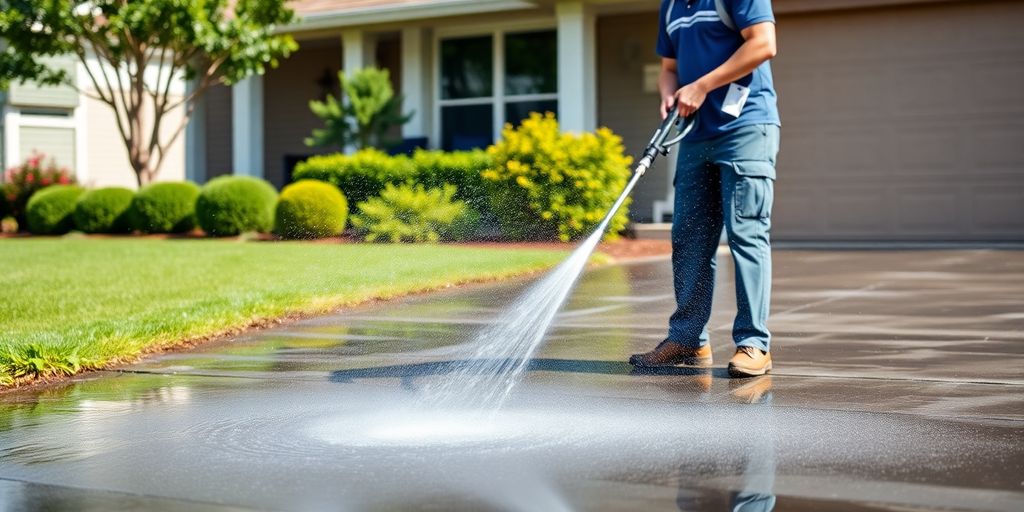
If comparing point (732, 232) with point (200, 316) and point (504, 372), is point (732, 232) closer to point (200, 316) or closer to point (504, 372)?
point (504, 372)

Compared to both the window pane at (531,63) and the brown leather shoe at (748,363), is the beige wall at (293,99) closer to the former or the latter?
the window pane at (531,63)

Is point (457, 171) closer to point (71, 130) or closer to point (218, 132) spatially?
point (218, 132)

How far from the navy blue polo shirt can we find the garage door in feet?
34.2

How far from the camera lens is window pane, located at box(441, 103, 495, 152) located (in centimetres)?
1936

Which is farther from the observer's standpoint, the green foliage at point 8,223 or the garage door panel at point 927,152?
the green foliage at point 8,223

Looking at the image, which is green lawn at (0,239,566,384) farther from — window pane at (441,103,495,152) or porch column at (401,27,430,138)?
window pane at (441,103,495,152)

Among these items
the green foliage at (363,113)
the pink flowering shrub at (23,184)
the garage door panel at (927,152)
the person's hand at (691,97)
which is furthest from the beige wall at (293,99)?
the person's hand at (691,97)

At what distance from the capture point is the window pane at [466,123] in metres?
19.4

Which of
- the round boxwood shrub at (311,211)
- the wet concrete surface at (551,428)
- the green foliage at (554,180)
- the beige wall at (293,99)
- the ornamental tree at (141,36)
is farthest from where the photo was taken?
the beige wall at (293,99)

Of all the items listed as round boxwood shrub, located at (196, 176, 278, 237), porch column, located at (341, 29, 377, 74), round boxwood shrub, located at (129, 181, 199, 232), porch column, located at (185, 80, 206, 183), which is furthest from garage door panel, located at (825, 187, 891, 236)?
porch column, located at (185, 80, 206, 183)

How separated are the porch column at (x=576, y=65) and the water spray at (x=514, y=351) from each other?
36.1 ft

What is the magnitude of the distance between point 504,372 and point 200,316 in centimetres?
245

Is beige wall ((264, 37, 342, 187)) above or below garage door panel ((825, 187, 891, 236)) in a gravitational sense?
above

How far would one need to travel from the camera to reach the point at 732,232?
521 cm
